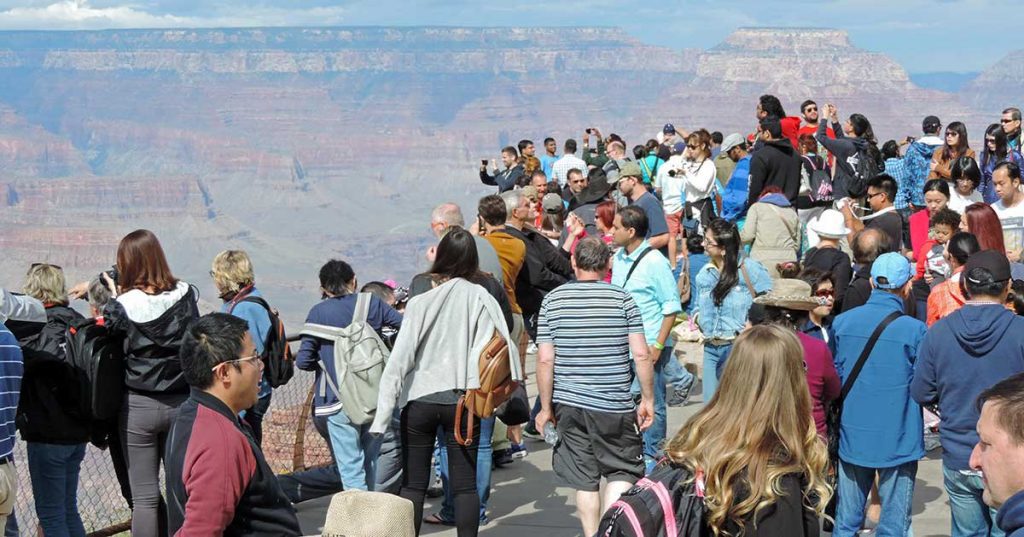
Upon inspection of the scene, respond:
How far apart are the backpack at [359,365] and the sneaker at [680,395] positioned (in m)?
3.92

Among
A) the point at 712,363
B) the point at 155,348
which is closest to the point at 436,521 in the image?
the point at 712,363

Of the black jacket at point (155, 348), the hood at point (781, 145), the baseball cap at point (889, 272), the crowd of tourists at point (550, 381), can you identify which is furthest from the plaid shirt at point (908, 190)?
the black jacket at point (155, 348)

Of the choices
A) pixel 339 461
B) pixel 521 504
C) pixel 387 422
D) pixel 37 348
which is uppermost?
pixel 37 348

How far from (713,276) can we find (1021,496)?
4506 mm

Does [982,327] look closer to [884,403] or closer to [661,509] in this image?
[884,403]

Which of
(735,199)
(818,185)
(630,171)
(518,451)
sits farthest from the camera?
(818,185)

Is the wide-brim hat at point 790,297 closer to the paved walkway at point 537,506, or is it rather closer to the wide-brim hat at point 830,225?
the paved walkway at point 537,506

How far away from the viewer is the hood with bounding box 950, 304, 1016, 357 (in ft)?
15.2

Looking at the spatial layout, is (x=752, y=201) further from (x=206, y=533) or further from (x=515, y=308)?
(x=206, y=533)

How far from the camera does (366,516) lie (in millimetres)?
3098

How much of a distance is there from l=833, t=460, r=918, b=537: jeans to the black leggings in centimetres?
169

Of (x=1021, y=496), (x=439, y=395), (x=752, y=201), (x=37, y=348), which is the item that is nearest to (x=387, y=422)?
(x=439, y=395)

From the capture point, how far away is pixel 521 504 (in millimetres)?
7117

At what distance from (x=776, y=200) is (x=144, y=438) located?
5479 millimetres
